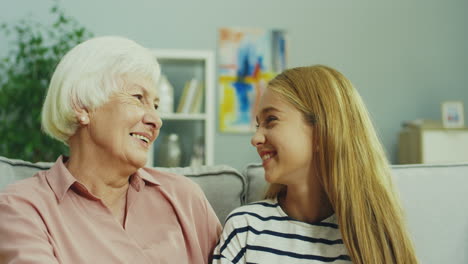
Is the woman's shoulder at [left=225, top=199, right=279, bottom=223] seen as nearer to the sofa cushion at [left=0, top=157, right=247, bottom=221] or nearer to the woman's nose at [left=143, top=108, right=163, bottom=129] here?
the sofa cushion at [left=0, top=157, right=247, bottom=221]

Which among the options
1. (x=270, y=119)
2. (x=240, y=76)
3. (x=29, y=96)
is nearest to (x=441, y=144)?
(x=240, y=76)

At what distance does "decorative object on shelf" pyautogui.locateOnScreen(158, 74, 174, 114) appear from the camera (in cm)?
328

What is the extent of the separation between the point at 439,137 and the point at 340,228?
8.27 feet

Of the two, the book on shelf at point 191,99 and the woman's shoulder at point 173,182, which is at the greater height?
the book on shelf at point 191,99

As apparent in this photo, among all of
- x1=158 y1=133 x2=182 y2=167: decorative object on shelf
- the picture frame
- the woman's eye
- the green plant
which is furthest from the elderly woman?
the picture frame

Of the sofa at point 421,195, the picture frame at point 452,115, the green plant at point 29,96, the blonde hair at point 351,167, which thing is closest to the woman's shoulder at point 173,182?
the sofa at point 421,195

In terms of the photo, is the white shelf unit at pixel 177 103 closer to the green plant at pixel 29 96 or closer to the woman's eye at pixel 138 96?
the green plant at pixel 29 96

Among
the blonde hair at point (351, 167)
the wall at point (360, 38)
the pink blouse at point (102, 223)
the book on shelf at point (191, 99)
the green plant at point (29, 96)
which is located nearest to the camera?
the pink blouse at point (102, 223)

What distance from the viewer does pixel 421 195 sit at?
4.35 ft

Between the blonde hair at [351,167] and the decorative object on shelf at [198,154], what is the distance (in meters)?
2.20

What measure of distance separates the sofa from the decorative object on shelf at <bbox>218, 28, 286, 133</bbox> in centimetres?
227

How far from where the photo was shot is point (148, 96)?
1.19 m

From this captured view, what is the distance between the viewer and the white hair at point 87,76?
3.67 feet

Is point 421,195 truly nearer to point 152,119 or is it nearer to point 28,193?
point 152,119
